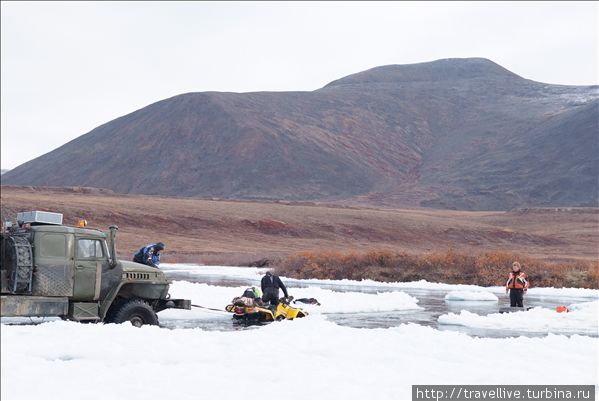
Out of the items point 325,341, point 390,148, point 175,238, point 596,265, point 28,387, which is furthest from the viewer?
point 390,148

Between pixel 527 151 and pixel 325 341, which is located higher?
pixel 527 151

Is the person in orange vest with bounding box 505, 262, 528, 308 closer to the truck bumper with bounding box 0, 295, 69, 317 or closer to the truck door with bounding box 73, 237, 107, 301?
the truck door with bounding box 73, 237, 107, 301

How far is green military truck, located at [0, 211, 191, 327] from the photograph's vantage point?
40.2 feet

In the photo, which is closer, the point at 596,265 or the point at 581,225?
the point at 596,265

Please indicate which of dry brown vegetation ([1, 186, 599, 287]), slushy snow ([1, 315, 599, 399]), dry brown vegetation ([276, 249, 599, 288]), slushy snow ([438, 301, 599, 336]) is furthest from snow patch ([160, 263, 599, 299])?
slushy snow ([1, 315, 599, 399])

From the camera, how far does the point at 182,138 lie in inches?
6545

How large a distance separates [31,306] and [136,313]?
2.24 m

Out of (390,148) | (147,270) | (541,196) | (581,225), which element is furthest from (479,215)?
(147,270)

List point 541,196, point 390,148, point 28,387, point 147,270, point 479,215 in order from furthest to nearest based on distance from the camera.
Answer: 1. point 390,148
2. point 541,196
3. point 479,215
4. point 147,270
5. point 28,387

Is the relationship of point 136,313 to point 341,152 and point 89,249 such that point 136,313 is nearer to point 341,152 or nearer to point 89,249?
point 89,249

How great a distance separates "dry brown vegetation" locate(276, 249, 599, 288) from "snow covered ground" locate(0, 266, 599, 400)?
977 inches

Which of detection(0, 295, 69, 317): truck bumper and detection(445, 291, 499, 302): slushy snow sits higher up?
detection(0, 295, 69, 317): truck bumper

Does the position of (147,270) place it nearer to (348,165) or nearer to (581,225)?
(581,225)

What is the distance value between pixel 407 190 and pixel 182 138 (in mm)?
52057
